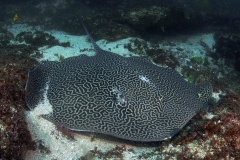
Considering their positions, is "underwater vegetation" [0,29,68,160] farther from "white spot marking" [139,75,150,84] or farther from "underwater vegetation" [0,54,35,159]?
"white spot marking" [139,75,150,84]

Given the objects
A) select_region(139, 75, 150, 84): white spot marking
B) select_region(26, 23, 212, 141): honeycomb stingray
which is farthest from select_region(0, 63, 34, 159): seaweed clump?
select_region(139, 75, 150, 84): white spot marking

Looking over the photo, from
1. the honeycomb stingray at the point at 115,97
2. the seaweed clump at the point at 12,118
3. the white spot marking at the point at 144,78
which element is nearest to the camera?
the seaweed clump at the point at 12,118

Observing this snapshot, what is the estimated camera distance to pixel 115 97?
6090mm

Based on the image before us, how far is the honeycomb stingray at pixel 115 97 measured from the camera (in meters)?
5.45

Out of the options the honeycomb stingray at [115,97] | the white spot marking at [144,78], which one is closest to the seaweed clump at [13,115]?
the honeycomb stingray at [115,97]

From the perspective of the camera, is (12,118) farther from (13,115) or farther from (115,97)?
(115,97)

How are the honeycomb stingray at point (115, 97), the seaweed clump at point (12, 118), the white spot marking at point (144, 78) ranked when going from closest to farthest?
the seaweed clump at point (12, 118), the honeycomb stingray at point (115, 97), the white spot marking at point (144, 78)

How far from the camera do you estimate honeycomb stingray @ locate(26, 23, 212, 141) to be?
17.9ft

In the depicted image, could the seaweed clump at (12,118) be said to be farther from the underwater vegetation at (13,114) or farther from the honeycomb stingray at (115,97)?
the honeycomb stingray at (115,97)

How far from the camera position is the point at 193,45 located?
14.4 meters

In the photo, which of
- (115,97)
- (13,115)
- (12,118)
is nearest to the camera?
(12,118)

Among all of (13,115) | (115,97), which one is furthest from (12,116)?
(115,97)

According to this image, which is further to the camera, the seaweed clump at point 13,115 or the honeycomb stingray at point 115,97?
the honeycomb stingray at point 115,97

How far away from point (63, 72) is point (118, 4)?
457 inches
